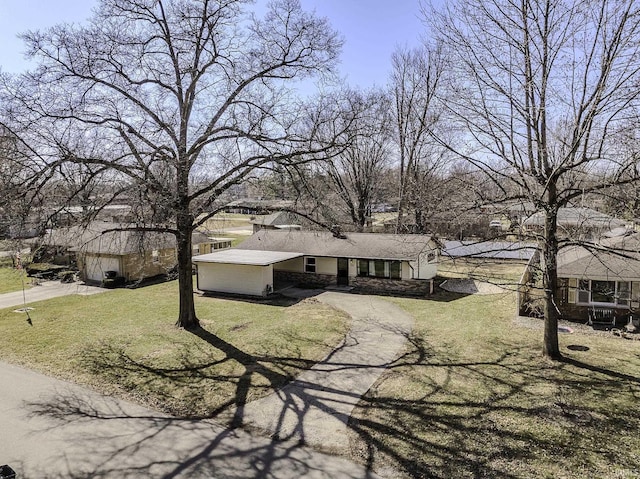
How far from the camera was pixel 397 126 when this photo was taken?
34281 millimetres

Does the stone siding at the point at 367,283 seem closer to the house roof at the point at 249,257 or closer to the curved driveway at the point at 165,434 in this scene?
the house roof at the point at 249,257

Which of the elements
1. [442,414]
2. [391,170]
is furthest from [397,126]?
[442,414]

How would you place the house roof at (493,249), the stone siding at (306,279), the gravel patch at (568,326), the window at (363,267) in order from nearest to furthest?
the house roof at (493,249), the gravel patch at (568,326), the window at (363,267), the stone siding at (306,279)

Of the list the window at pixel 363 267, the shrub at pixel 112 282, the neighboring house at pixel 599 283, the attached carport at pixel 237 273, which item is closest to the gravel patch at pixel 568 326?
the neighboring house at pixel 599 283

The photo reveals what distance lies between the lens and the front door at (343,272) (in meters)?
25.2

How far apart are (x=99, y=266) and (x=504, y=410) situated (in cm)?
2413

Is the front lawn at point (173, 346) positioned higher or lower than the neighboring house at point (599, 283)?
lower

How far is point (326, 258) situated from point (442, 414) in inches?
628

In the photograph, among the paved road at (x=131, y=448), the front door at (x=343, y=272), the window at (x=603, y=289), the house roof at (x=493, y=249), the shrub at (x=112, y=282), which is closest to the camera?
the paved road at (x=131, y=448)

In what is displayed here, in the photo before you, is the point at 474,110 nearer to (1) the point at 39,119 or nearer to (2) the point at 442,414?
(2) the point at 442,414

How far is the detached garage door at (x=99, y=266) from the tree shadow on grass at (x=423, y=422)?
14418 mm

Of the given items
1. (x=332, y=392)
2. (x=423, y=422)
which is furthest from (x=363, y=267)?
(x=423, y=422)

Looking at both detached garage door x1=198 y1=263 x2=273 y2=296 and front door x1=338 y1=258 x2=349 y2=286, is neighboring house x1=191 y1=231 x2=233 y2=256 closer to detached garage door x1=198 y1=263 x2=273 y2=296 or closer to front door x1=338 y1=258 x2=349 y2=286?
detached garage door x1=198 y1=263 x2=273 y2=296

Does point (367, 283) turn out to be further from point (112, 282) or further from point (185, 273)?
point (112, 282)
